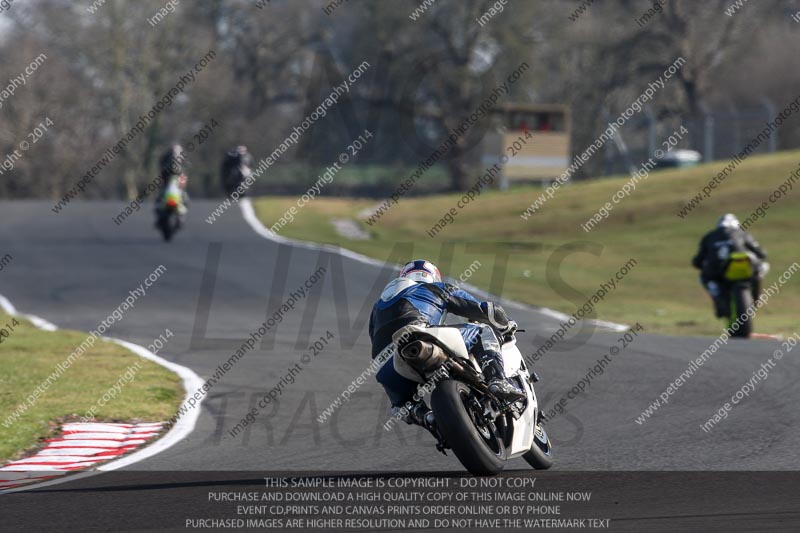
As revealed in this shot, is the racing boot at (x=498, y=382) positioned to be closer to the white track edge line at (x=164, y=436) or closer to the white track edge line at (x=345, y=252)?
the white track edge line at (x=164, y=436)

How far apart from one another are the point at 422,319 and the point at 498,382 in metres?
0.61

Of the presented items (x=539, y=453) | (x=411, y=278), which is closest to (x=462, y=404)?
(x=539, y=453)

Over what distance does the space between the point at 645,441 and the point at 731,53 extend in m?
49.9

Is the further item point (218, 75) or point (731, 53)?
point (218, 75)

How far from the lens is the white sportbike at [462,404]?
674cm

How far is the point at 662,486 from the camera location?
6.80 metres

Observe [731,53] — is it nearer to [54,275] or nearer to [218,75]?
[218,75]

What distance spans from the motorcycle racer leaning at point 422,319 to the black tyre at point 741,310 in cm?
793

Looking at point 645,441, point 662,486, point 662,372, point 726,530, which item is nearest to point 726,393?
point 662,372

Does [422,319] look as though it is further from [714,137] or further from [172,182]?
[714,137]

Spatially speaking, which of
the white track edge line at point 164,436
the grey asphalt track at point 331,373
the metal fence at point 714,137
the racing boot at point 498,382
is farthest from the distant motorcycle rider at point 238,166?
the racing boot at point 498,382

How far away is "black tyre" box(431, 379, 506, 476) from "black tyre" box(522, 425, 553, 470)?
1.50 ft

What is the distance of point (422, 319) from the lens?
7324 millimetres

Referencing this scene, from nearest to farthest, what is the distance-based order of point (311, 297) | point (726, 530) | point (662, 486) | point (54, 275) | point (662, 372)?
point (726, 530) → point (662, 486) → point (662, 372) → point (311, 297) → point (54, 275)
